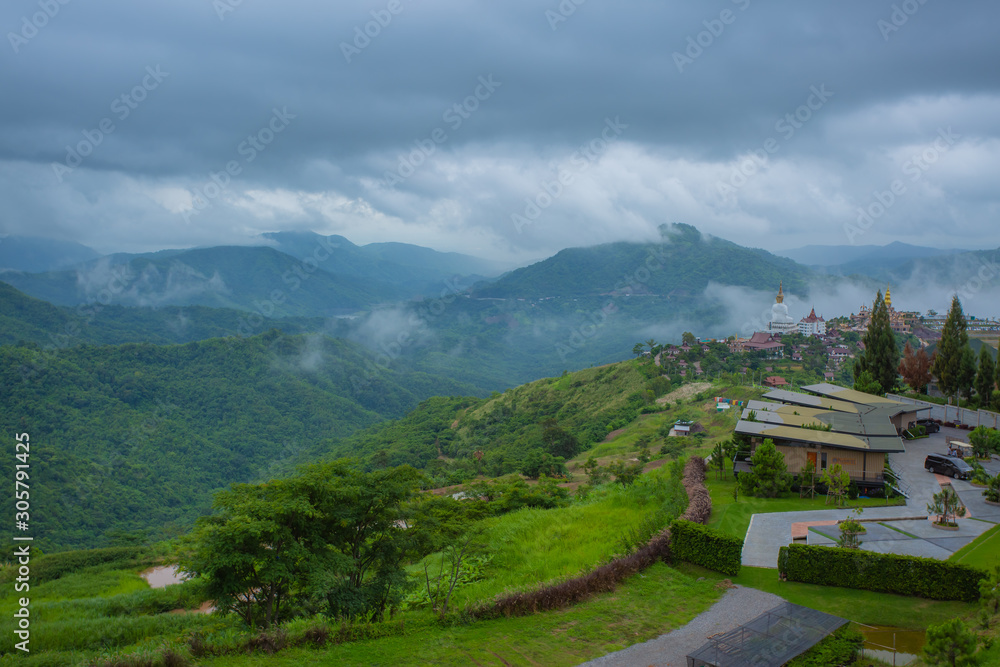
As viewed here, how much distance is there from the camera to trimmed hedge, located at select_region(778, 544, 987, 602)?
460 inches

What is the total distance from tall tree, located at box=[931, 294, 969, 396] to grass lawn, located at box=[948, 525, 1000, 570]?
69.9 feet

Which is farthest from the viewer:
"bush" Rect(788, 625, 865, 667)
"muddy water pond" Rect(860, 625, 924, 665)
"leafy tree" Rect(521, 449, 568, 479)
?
"leafy tree" Rect(521, 449, 568, 479)

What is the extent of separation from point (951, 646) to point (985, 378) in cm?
2895

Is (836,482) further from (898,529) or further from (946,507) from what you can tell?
(946,507)

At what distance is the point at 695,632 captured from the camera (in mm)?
10633

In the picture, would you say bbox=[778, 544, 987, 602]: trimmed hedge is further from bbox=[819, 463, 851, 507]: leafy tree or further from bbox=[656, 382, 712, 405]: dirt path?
bbox=[656, 382, 712, 405]: dirt path

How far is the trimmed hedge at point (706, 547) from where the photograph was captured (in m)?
13.2

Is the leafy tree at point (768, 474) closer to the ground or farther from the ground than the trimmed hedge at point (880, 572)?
farther from the ground

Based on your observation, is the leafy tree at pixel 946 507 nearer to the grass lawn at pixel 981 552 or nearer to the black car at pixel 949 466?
the grass lawn at pixel 981 552

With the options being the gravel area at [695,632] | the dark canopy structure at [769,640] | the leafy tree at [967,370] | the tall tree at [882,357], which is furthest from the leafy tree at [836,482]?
the tall tree at [882,357]

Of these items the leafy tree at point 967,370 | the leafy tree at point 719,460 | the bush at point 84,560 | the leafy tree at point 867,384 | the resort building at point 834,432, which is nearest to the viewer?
the resort building at point 834,432

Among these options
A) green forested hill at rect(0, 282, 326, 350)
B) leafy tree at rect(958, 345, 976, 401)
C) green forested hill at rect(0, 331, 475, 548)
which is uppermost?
green forested hill at rect(0, 282, 326, 350)

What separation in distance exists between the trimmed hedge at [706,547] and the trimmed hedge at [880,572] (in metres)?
0.94

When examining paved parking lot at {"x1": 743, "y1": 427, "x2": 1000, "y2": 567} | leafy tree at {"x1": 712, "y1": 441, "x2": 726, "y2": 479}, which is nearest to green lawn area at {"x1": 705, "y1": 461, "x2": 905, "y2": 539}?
paved parking lot at {"x1": 743, "y1": 427, "x2": 1000, "y2": 567}
